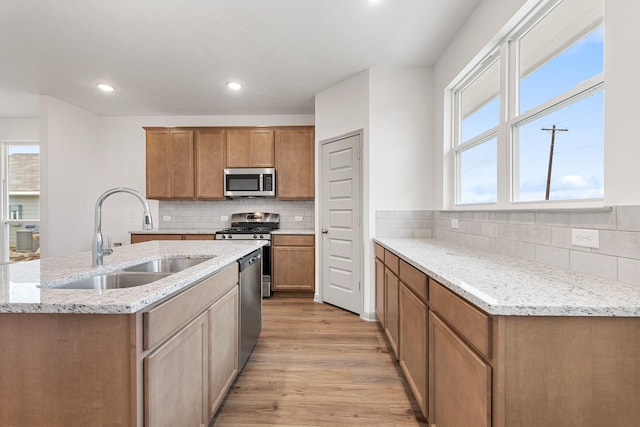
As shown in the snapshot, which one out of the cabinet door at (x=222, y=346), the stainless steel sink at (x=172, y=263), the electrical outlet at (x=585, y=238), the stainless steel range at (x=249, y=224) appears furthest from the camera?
the stainless steel range at (x=249, y=224)

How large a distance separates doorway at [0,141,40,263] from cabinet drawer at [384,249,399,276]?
6037mm

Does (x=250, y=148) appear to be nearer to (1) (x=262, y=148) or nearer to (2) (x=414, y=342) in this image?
(1) (x=262, y=148)

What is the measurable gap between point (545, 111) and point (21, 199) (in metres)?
7.41

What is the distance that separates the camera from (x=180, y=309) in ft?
4.09

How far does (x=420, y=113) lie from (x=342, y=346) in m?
2.56

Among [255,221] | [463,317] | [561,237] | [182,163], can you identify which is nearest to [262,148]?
[255,221]

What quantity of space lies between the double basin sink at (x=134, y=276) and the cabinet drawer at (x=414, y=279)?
1316mm

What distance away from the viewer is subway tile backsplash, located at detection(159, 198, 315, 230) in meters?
4.92

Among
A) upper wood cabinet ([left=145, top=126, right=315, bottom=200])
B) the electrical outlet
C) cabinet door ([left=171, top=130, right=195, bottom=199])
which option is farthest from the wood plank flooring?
cabinet door ([left=171, top=130, right=195, bottom=199])

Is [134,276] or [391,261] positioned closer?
[134,276]

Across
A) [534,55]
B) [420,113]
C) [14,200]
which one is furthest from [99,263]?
[14,200]

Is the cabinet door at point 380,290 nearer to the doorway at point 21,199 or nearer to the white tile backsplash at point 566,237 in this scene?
the white tile backsplash at point 566,237

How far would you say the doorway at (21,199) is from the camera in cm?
523

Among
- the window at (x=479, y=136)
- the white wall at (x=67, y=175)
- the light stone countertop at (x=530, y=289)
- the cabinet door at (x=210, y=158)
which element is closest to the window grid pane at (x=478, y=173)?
the window at (x=479, y=136)
